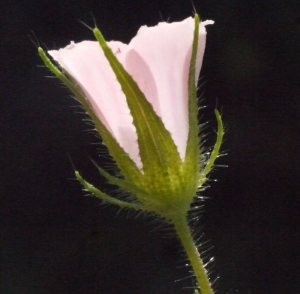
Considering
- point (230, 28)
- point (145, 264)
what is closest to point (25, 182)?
point (145, 264)

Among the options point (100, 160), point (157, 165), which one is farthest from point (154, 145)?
point (100, 160)

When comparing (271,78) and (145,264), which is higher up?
(271,78)

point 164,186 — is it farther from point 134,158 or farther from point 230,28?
point 230,28

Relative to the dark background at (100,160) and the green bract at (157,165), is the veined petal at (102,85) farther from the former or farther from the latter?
the dark background at (100,160)

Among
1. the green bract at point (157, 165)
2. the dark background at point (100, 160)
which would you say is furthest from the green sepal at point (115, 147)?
the dark background at point (100, 160)

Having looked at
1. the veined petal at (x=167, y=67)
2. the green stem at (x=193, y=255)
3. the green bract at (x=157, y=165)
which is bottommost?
the green stem at (x=193, y=255)

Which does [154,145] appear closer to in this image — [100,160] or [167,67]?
[167,67]
